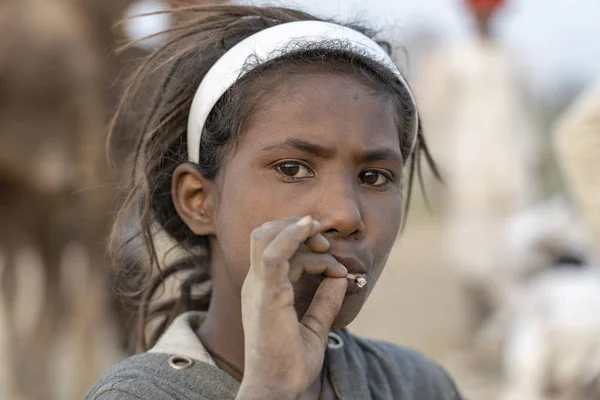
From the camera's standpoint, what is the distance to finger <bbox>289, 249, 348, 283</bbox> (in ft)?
4.87

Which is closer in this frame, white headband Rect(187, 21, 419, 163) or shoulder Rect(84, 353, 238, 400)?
shoulder Rect(84, 353, 238, 400)

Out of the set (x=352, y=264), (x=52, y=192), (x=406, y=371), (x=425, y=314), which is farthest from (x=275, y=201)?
(x=425, y=314)

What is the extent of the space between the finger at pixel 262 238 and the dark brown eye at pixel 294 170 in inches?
8.2

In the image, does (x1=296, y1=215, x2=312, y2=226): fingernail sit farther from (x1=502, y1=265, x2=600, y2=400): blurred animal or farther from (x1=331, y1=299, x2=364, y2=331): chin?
(x1=502, y1=265, x2=600, y2=400): blurred animal

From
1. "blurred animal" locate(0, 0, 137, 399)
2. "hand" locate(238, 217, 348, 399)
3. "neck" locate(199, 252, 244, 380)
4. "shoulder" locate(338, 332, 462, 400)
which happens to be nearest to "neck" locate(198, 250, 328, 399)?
"neck" locate(199, 252, 244, 380)

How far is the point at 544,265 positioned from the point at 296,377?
4.04m

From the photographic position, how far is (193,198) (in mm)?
1895

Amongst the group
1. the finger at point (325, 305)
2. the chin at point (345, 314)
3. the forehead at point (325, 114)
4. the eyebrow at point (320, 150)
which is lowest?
the chin at point (345, 314)

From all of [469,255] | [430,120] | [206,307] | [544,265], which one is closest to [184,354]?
[206,307]

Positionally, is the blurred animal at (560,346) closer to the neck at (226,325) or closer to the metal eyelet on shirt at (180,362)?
the neck at (226,325)

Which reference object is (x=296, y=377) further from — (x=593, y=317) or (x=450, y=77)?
(x=450, y=77)

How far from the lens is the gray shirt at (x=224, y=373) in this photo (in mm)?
1681

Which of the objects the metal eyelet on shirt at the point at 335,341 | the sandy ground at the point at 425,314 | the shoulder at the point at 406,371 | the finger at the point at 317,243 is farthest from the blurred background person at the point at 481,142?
the finger at the point at 317,243

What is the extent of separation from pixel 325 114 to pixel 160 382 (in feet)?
1.81
